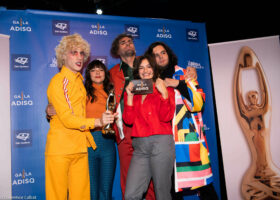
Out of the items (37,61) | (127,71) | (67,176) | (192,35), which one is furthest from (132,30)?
(67,176)

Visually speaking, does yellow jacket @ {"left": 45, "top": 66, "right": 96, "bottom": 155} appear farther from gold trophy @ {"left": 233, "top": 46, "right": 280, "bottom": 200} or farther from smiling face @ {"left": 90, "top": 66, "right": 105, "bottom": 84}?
gold trophy @ {"left": 233, "top": 46, "right": 280, "bottom": 200}

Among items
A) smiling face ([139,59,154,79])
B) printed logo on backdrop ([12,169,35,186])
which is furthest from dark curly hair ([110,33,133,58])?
printed logo on backdrop ([12,169,35,186])

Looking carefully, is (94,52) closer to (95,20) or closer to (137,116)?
(95,20)

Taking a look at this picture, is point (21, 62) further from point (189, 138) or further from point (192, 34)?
point (192, 34)

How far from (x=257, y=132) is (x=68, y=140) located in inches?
109

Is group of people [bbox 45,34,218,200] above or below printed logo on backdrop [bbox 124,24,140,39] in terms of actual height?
below

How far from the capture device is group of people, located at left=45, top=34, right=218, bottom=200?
7.73ft

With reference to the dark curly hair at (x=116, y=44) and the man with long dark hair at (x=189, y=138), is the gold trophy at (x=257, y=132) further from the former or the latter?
the dark curly hair at (x=116, y=44)

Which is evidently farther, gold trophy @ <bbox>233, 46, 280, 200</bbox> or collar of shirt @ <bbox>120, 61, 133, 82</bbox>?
gold trophy @ <bbox>233, 46, 280, 200</bbox>

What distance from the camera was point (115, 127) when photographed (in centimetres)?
303

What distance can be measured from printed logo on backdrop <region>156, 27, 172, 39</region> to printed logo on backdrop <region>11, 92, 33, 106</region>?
224cm

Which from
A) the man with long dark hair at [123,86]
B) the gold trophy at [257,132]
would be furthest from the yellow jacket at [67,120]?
the gold trophy at [257,132]

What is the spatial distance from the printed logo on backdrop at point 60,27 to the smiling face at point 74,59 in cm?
95

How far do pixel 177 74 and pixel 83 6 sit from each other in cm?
342
